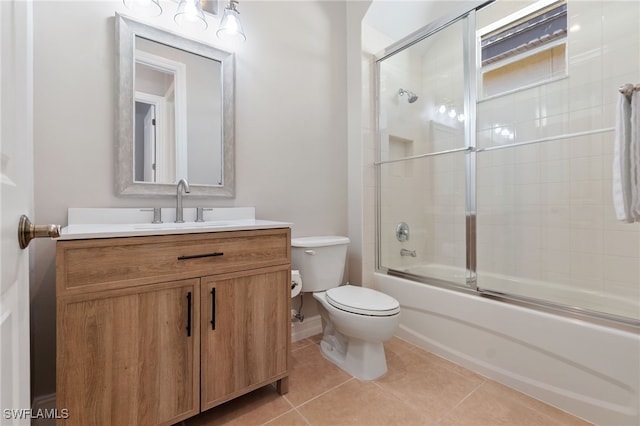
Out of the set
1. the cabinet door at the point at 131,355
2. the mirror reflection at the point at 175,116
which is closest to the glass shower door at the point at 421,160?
the mirror reflection at the point at 175,116

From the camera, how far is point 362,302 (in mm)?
1609

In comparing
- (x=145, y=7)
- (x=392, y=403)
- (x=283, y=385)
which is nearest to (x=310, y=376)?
(x=283, y=385)

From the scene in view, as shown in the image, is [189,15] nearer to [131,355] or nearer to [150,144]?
[150,144]

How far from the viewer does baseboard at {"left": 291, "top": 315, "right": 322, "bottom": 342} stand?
2.05 m

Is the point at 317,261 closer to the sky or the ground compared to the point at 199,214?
closer to the ground

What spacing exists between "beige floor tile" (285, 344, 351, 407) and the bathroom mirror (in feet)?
3.60

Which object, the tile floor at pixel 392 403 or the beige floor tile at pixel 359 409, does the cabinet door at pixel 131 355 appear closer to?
the tile floor at pixel 392 403

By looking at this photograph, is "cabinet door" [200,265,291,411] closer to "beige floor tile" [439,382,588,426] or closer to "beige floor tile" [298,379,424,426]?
"beige floor tile" [298,379,424,426]

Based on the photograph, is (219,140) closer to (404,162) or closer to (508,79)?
(404,162)

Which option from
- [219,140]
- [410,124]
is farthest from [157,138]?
[410,124]

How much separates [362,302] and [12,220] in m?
1.43

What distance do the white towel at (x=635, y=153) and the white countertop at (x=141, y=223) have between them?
1320 mm

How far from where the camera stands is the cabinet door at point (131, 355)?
3.17ft

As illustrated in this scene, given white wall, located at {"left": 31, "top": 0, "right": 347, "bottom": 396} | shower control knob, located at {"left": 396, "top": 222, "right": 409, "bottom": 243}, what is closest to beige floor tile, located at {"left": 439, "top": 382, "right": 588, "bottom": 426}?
shower control knob, located at {"left": 396, "top": 222, "right": 409, "bottom": 243}
